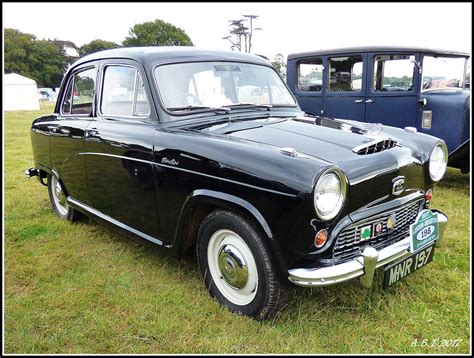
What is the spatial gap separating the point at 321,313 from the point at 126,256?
1805 mm

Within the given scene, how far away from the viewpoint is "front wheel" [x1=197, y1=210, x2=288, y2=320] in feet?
7.82

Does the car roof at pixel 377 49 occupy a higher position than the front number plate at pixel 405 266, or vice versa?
the car roof at pixel 377 49

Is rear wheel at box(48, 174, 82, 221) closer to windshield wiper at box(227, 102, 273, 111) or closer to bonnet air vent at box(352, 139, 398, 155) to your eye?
windshield wiper at box(227, 102, 273, 111)

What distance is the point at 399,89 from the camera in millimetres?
6059

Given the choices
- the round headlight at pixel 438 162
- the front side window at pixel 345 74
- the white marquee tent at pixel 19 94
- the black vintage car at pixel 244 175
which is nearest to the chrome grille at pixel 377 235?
the black vintage car at pixel 244 175

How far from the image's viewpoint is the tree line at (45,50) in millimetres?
48562

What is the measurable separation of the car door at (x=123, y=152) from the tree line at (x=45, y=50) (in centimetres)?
4731

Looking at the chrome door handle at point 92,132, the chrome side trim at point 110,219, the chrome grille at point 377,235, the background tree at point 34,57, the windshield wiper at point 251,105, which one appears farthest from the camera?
the background tree at point 34,57

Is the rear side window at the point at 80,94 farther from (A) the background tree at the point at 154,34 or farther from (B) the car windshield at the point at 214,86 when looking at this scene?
(A) the background tree at the point at 154,34

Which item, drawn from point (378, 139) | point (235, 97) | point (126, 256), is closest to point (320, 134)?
point (378, 139)

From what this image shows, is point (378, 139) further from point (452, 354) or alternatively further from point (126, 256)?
point (126, 256)

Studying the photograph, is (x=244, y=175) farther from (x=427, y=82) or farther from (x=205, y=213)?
(x=427, y=82)

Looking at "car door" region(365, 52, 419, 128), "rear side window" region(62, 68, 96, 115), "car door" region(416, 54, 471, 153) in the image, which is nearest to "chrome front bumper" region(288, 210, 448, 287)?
"rear side window" region(62, 68, 96, 115)

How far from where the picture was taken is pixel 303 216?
7.18 ft
